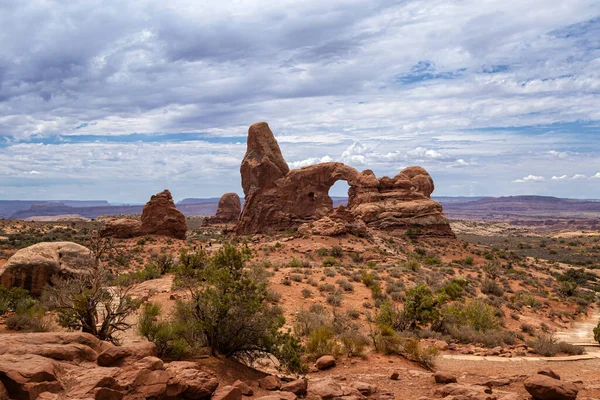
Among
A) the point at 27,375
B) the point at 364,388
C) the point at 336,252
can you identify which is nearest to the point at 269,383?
the point at 364,388

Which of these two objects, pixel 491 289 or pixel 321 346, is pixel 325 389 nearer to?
pixel 321 346

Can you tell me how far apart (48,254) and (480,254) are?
36685 millimetres

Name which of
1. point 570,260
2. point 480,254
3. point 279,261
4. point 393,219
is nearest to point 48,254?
point 279,261

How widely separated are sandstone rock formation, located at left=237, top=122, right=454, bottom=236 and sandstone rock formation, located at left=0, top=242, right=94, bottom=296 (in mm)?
29518

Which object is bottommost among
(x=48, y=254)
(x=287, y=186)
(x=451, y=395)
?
(x=451, y=395)

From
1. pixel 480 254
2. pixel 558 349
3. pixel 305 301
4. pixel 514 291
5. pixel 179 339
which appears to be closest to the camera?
pixel 179 339

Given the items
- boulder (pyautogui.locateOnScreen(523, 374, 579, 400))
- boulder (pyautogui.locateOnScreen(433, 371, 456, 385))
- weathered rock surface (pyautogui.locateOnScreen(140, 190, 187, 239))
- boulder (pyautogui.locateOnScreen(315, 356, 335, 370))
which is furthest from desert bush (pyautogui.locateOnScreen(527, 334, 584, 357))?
weathered rock surface (pyautogui.locateOnScreen(140, 190, 187, 239))

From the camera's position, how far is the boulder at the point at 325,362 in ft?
29.4

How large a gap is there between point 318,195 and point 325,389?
4263 centimetres

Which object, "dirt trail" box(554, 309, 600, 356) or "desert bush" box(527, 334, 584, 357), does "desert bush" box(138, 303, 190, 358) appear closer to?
"desert bush" box(527, 334, 584, 357)

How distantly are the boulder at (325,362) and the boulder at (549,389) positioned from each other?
12.9 ft

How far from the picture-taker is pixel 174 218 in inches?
1613

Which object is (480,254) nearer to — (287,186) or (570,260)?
(570,260)

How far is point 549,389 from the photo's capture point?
265 inches
